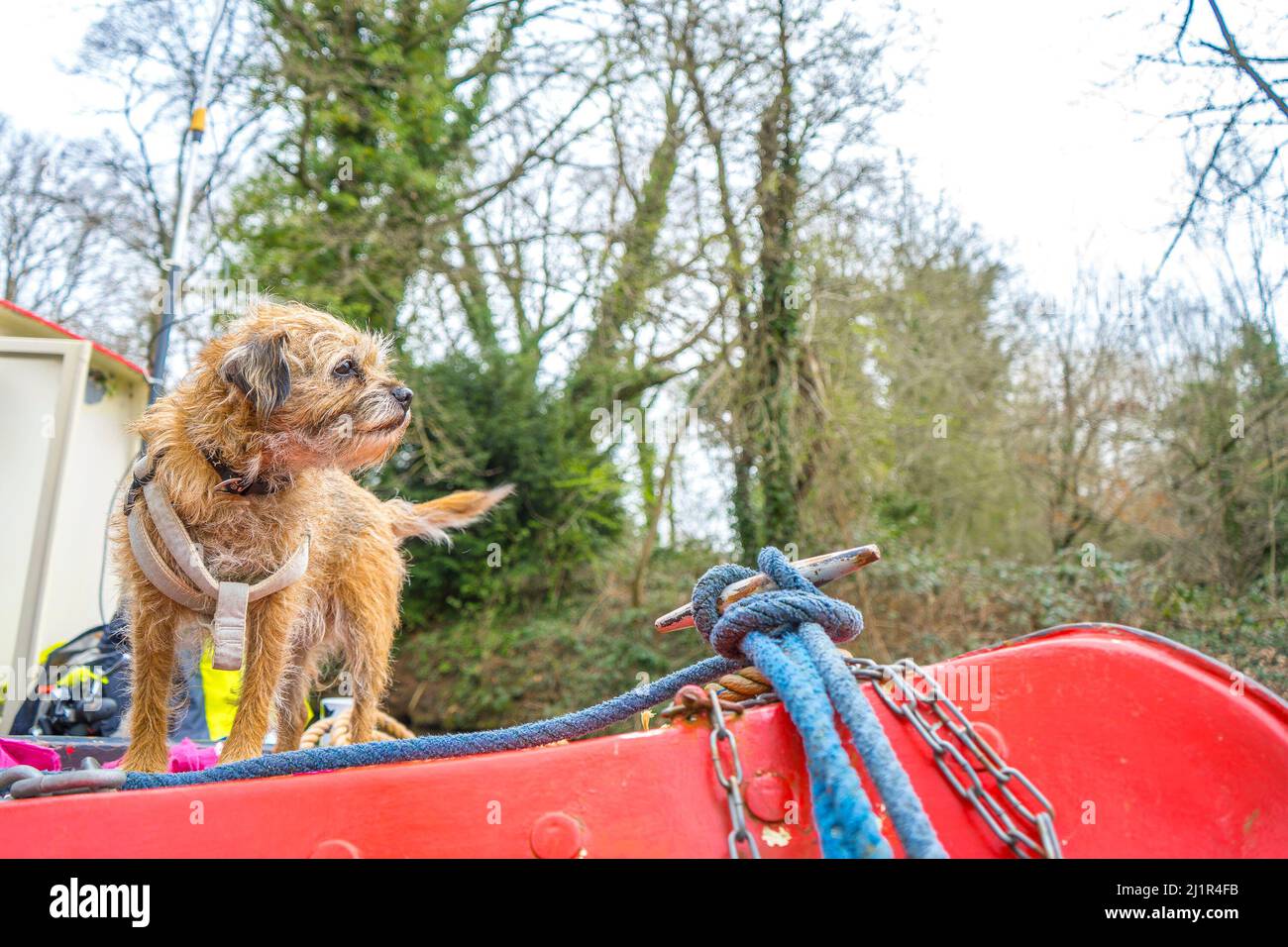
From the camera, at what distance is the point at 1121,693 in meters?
1.32

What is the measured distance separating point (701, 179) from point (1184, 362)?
18.5 ft

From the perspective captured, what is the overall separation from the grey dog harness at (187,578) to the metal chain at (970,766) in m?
1.55

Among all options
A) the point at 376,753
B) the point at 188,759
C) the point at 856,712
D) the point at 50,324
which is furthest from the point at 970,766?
the point at 50,324

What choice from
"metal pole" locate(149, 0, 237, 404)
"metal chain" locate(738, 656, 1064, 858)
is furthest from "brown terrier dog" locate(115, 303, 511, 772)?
"metal pole" locate(149, 0, 237, 404)

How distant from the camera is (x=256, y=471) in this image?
242 centimetres

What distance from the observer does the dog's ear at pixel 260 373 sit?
7.91ft

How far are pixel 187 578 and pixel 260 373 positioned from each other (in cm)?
59

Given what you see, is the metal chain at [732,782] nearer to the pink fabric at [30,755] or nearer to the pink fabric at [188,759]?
the pink fabric at [188,759]

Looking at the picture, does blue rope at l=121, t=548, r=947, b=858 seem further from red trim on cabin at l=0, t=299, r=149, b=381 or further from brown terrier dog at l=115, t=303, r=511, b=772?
red trim on cabin at l=0, t=299, r=149, b=381

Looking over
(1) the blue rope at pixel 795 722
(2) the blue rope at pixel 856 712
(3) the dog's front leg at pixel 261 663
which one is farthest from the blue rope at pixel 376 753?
(3) the dog's front leg at pixel 261 663

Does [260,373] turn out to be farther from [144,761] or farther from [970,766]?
[970,766]

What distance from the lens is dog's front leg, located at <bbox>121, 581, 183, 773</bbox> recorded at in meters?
2.39
